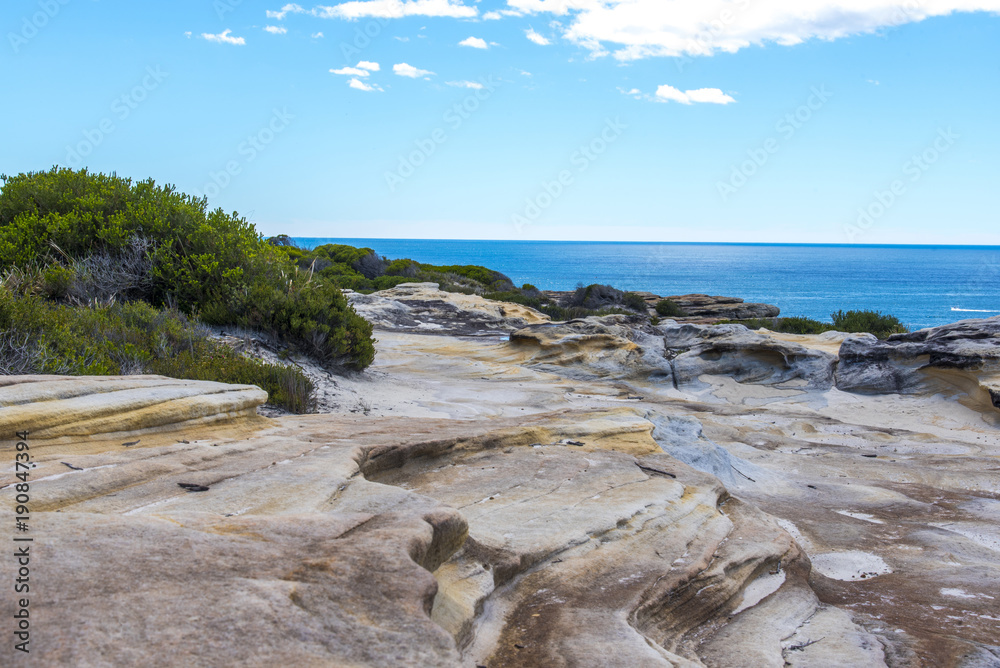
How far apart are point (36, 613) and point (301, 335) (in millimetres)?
9619

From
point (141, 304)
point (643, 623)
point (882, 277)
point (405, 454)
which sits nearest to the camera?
point (643, 623)

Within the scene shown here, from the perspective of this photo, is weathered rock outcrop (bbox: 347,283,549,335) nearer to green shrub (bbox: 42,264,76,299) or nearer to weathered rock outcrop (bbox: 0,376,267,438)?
green shrub (bbox: 42,264,76,299)

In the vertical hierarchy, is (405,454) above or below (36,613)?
below

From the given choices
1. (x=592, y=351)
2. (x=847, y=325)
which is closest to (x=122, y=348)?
(x=592, y=351)

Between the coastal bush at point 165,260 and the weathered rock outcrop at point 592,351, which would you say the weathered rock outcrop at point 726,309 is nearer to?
the weathered rock outcrop at point 592,351

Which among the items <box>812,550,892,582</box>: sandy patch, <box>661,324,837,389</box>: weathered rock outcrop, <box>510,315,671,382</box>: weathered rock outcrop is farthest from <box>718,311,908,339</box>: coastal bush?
<box>812,550,892,582</box>: sandy patch

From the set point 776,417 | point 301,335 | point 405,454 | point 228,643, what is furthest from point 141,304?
point 776,417

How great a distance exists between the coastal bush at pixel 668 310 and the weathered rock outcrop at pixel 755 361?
19865 millimetres

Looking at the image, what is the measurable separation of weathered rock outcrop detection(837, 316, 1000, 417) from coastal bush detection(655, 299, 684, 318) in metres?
20.5

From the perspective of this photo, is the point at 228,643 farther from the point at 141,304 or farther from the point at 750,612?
the point at 141,304

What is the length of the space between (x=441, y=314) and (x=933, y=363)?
14.4m

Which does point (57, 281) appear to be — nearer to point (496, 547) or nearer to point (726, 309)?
point (496, 547)

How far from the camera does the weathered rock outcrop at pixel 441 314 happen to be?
21.3 metres

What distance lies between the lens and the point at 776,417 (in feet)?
39.3
